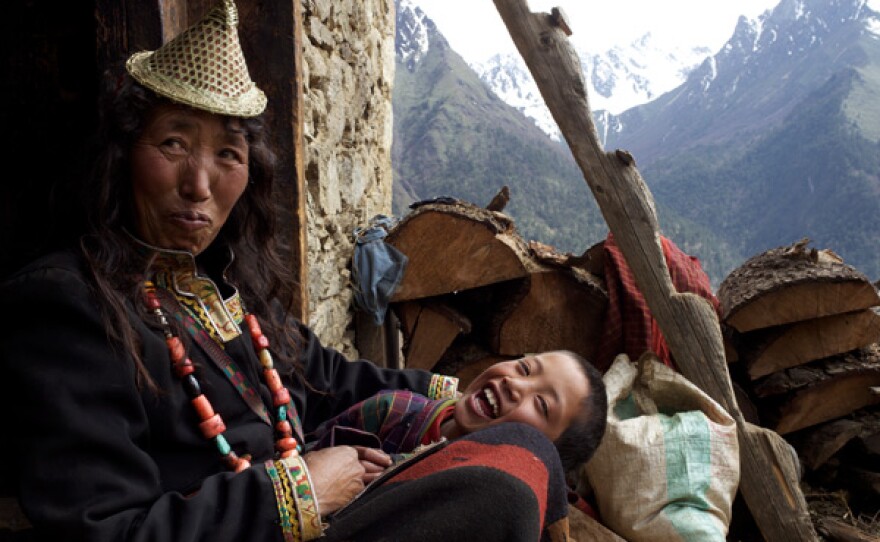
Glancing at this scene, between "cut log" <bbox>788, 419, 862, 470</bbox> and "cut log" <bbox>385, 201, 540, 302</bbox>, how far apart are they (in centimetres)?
175

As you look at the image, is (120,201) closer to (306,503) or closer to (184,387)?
(184,387)

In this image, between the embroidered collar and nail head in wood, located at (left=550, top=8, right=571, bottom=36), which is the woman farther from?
nail head in wood, located at (left=550, top=8, right=571, bottom=36)

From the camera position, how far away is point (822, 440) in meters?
3.40

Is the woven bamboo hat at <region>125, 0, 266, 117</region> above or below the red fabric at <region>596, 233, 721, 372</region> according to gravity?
above

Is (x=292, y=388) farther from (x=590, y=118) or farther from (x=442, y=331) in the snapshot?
(x=590, y=118)

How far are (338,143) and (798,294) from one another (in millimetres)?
2233

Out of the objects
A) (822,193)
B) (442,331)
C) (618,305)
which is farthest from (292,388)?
(822,193)

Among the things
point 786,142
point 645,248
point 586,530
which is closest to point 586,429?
point 586,530

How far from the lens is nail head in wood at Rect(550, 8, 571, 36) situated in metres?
2.87

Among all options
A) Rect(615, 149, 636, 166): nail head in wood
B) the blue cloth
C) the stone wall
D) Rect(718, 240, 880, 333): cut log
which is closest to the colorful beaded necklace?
the stone wall

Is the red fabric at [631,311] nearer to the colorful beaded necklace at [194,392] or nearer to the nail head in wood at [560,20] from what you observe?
the nail head in wood at [560,20]

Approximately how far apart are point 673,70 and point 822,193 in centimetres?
10779

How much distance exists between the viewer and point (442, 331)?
320 centimetres

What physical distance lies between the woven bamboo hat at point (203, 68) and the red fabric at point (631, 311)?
6.80 feet
